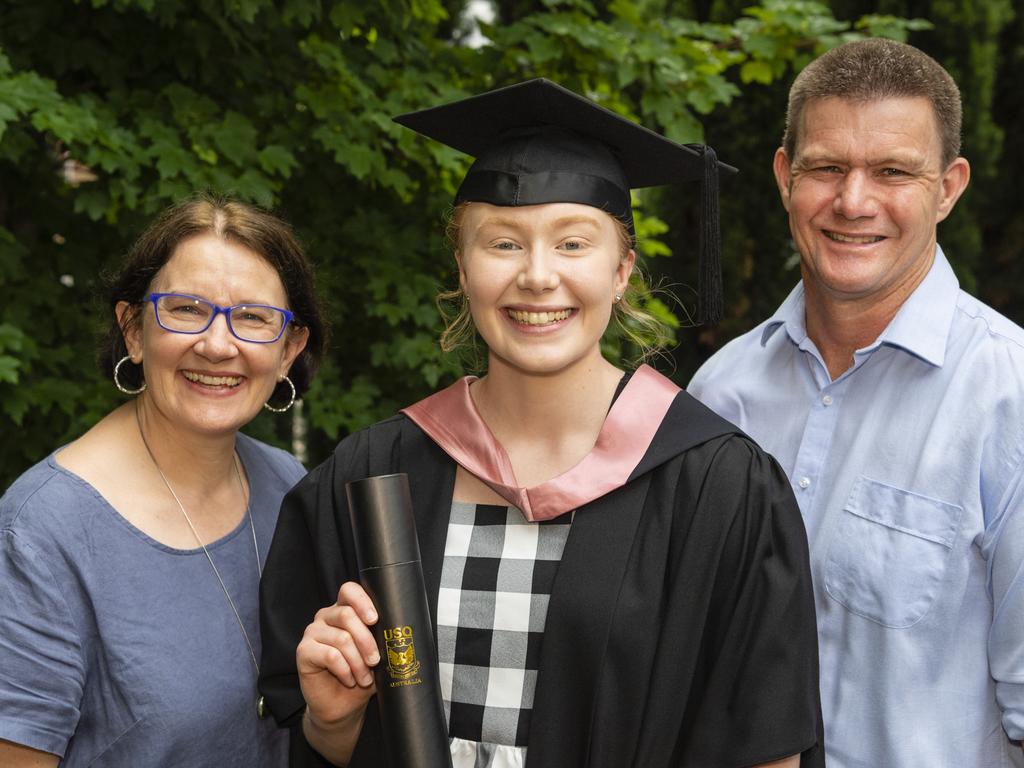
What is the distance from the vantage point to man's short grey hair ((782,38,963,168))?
2.50 metres

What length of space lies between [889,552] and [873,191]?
31.4 inches

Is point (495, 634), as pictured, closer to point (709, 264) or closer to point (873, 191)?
point (709, 264)

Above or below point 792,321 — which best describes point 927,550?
below

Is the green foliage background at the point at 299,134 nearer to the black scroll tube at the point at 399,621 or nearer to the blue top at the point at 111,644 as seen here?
the blue top at the point at 111,644

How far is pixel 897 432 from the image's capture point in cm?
245

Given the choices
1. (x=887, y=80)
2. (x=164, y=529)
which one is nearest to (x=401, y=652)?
(x=164, y=529)

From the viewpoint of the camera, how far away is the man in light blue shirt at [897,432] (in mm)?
2314

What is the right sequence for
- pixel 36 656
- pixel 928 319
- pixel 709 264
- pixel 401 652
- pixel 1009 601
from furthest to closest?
1. pixel 709 264
2. pixel 928 319
3. pixel 36 656
4. pixel 1009 601
5. pixel 401 652

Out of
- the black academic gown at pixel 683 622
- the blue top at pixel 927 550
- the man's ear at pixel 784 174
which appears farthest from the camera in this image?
the man's ear at pixel 784 174

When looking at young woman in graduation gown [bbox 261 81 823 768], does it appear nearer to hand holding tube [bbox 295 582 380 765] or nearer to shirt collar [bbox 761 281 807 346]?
hand holding tube [bbox 295 582 380 765]

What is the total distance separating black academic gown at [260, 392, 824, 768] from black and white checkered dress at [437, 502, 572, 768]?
0.14ft

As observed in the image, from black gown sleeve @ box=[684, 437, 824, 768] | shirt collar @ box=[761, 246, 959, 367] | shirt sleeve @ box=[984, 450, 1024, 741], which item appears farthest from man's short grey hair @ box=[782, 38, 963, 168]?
black gown sleeve @ box=[684, 437, 824, 768]

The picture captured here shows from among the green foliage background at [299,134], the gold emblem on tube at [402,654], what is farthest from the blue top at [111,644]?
the green foliage background at [299,134]

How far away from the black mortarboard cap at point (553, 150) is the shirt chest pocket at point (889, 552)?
783mm
